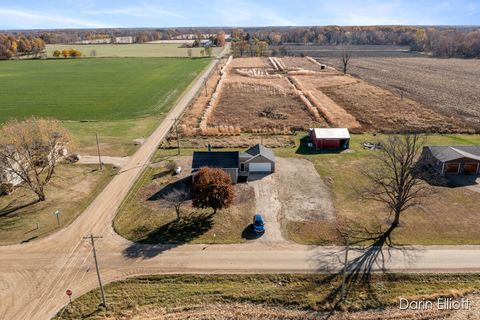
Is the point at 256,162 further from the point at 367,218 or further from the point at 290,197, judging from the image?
the point at 367,218

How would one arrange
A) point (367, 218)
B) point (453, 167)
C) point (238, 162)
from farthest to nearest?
point (453, 167), point (238, 162), point (367, 218)

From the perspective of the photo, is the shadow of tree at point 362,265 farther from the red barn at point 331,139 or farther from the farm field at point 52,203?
the farm field at point 52,203

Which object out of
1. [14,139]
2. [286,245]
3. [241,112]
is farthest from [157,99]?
[286,245]

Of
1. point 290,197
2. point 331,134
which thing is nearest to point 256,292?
point 290,197

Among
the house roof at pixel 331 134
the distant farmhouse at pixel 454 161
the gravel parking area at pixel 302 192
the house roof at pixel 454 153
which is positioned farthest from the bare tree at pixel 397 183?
the house roof at pixel 331 134

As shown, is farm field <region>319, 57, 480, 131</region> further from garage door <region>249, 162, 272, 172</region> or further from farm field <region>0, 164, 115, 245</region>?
farm field <region>0, 164, 115, 245</region>
